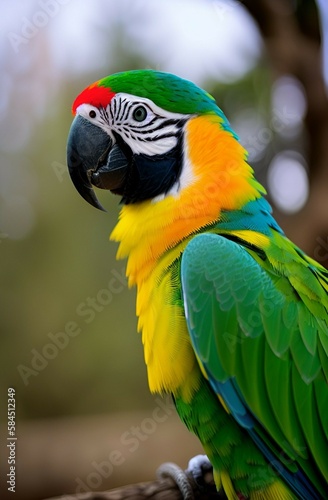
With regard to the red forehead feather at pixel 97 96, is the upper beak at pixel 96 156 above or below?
below

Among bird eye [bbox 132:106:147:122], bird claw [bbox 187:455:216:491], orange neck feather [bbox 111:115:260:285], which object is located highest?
bird eye [bbox 132:106:147:122]

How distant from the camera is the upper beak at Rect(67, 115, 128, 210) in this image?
1.52 m

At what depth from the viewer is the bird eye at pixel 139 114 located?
4.99 feet

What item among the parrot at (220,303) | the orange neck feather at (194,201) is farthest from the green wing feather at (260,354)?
the orange neck feather at (194,201)

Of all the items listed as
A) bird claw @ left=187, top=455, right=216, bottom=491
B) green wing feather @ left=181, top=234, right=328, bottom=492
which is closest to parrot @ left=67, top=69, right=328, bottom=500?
green wing feather @ left=181, top=234, right=328, bottom=492

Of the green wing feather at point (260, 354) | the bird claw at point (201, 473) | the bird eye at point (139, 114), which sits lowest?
the bird claw at point (201, 473)

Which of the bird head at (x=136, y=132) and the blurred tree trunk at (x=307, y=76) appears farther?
the blurred tree trunk at (x=307, y=76)

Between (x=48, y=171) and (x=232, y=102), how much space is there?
65.0 inches

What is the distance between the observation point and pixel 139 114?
1.53 m

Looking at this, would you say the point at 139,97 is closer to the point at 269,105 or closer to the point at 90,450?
the point at 269,105

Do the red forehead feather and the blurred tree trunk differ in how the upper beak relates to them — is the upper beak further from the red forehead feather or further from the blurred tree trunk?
the blurred tree trunk

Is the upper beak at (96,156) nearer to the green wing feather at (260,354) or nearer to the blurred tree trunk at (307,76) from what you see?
the green wing feather at (260,354)

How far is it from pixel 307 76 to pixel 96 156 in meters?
1.93

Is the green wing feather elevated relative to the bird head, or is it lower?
lower
